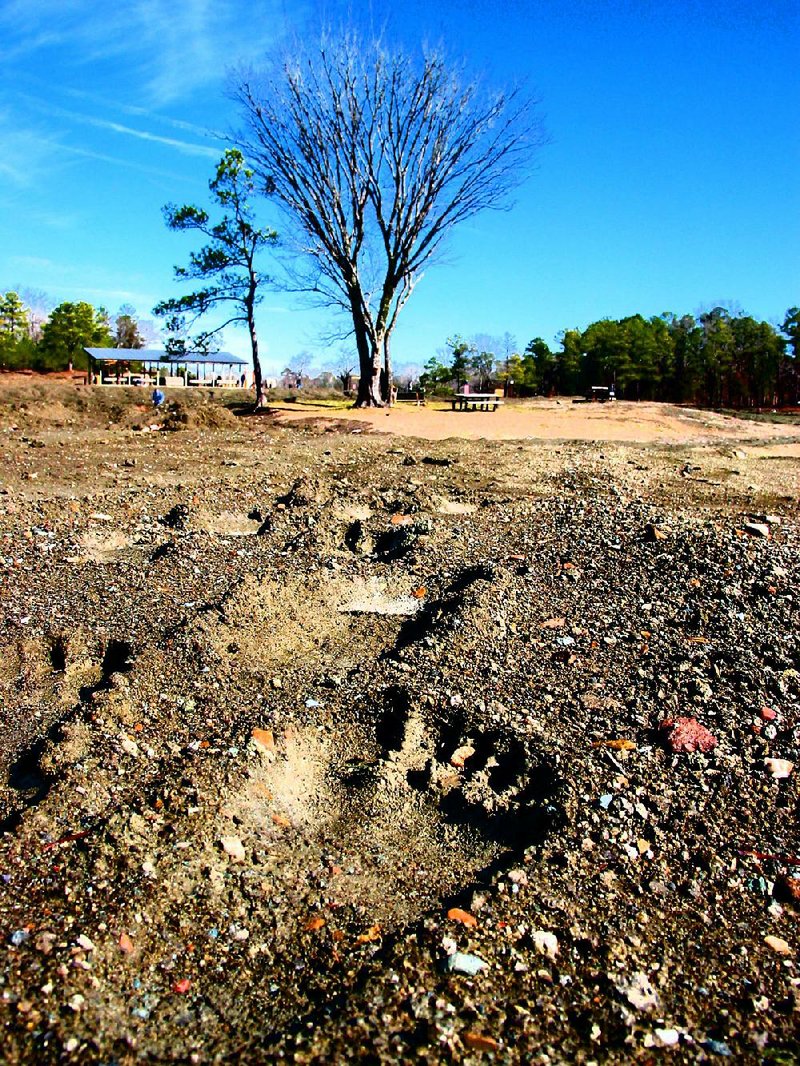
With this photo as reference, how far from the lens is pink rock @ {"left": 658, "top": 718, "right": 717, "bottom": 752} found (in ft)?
12.5

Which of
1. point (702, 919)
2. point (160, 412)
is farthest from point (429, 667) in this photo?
point (160, 412)

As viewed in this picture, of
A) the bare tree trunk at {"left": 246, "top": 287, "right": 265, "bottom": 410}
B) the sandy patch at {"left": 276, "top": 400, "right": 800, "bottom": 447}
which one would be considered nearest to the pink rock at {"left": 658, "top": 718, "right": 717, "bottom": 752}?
the sandy patch at {"left": 276, "top": 400, "right": 800, "bottom": 447}

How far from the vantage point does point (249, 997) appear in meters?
2.43

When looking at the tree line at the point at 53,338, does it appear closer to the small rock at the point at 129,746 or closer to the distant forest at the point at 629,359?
the distant forest at the point at 629,359

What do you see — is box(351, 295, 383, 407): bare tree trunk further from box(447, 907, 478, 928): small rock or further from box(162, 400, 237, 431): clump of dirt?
box(447, 907, 478, 928): small rock

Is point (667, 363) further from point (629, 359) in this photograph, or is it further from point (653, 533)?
point (653, 533)

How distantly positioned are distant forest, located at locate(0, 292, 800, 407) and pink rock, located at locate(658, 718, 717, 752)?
27.9 meters

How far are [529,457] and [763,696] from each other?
637 cm

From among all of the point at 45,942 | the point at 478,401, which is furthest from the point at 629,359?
the point at 45,942

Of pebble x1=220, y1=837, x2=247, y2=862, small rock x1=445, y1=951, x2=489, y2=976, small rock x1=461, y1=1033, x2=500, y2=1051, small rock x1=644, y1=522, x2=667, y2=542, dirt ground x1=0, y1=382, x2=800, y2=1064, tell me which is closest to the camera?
small rock x1=461, y1=1033, x2=500, y2=1051

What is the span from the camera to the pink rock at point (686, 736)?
150 inches

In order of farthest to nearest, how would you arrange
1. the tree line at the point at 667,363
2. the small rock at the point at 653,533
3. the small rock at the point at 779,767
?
1. the tree line at the point at 667,363
2. the small rock at the point at 653,533
3. the small rock at the point at 779,767

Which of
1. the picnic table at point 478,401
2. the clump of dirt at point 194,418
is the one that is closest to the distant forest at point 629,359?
the picnic table at point 478,401

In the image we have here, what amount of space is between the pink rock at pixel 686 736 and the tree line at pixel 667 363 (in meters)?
28.4
